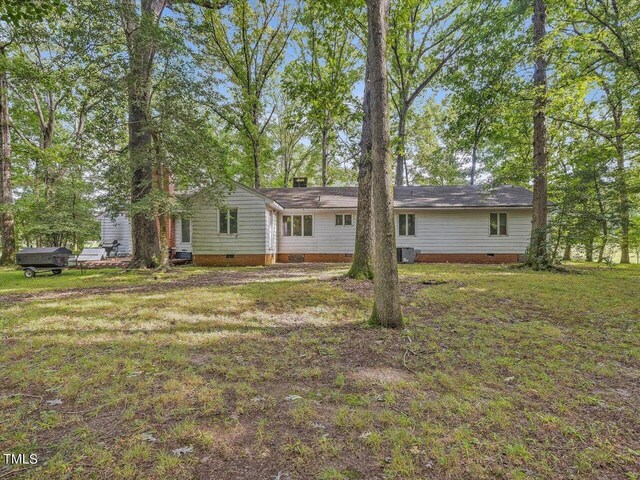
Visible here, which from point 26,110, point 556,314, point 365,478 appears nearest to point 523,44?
point 556,314

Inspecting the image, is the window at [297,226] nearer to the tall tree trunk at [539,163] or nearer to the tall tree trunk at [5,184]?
the tall tree trunk at [539,163]

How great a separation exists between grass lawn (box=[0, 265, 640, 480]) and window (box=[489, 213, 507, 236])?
35.6 feet

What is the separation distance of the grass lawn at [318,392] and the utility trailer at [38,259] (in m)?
5.61

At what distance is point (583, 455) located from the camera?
78.3 inches

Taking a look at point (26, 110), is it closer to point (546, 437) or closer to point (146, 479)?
point (146, 479)

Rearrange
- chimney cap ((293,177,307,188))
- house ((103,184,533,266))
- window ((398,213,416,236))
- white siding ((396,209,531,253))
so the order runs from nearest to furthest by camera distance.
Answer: house ((103,184,533,266))
white siding ((396,209,531,253))
window ((398,213,416,236))
chimney cap ((293,177,307,188))

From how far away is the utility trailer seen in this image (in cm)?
1041

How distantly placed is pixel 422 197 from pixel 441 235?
2446mm

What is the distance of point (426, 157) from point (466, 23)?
13282 mm

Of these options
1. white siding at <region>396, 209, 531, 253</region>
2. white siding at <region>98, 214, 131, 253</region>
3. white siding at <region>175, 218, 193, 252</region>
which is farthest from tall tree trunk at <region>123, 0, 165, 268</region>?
white siding at <region>396, 209, 531, 253</region>

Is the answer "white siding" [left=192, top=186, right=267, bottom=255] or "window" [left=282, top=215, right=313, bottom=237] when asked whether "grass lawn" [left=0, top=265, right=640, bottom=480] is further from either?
"window" [left=282, top=215, right=313, bottom=237]

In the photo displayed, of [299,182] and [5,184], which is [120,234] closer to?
[5,184]

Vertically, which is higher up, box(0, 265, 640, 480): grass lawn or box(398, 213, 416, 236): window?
box(398, 213, 416, 236): window

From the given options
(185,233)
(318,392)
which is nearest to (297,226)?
(185,233)
